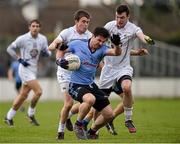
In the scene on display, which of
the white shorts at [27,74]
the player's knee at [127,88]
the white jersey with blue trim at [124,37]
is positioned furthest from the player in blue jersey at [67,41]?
the white shorts at [27,74]

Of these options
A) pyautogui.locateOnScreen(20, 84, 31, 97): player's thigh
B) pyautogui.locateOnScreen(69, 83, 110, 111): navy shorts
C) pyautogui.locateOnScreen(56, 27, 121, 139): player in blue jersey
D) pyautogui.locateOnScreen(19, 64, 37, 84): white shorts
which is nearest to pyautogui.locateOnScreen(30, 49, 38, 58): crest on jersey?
pyautogui.locateOnScreen(19, 64, 37, 84): white shorts

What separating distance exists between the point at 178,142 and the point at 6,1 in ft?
150

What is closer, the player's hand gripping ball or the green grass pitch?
the player's hand gripping ball

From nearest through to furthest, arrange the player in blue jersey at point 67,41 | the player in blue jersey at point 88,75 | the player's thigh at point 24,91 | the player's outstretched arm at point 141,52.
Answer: the player in blue jersey at point 88,75 → the player in blue jersey at point 67,41 → the player's outstretched arm at point 141,52 → the player's thigh at point 24,91

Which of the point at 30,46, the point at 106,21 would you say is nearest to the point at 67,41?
the point at 30,46

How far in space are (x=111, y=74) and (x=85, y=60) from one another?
2224 mm

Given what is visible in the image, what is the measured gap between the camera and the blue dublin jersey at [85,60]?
16.8 metres

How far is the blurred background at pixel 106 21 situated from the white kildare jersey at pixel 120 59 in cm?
2029

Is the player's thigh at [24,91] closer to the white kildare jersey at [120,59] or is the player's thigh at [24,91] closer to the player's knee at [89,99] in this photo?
the white kildare jersey at [120,59]

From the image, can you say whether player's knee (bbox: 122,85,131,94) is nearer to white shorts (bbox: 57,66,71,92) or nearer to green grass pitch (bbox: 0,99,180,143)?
green grass pitch (bbox: 0,99,180,143)

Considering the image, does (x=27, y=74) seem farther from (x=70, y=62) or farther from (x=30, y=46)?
(x=70, y=62)

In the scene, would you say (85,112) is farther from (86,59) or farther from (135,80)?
(135,80)

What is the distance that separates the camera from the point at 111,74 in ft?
62.1

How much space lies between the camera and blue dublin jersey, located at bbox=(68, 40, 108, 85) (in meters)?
16.8
